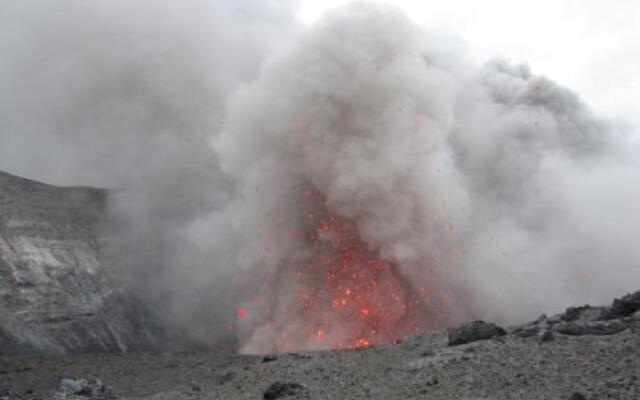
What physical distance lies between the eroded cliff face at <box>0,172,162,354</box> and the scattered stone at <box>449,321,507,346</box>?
2434 centimetres

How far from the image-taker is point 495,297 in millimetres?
45219

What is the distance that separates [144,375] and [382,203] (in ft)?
67.0

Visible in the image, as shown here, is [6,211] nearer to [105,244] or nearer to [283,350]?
[105,244]

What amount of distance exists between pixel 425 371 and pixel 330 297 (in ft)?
77.4

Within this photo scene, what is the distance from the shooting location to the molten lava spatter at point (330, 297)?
137 feet

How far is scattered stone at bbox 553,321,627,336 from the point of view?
22.4 meters

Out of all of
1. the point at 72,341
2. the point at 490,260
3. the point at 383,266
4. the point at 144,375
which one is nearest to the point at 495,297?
the point at 490,260

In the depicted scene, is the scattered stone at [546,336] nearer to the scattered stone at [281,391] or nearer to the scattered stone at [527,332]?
the scattered stone at [527,332]

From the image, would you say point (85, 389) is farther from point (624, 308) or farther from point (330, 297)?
point (624, 308)

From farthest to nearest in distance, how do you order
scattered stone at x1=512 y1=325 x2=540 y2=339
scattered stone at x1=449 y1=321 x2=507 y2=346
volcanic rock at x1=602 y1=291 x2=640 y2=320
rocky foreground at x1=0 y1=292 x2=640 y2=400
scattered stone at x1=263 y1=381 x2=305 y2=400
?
volcanic rock at x1=602 y1=291 x2=640 y2=320 → scattered stone at x1=449 y1=321 x2=507 y2=346 → scattered stone at x1=512 y1=325 x2=540 y2=339 → scattered stone at x1=263 y1=381 x2=305 y2=400 → rocky foreground at x1=0 y1=292 x2=640 y2=400

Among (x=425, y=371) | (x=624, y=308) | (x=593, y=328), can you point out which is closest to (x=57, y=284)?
(x=425, y=371)

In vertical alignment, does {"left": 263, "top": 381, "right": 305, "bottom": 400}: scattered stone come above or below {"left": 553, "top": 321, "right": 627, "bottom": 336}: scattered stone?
below

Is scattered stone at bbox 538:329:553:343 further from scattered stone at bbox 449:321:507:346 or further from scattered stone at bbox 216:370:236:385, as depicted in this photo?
scattered stone at bbox 216:370:236:385

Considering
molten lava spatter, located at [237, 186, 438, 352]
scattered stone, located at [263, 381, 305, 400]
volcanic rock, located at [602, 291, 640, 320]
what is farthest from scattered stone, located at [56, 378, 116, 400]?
volcanic rock, located at [602, 291, 640, 320]
